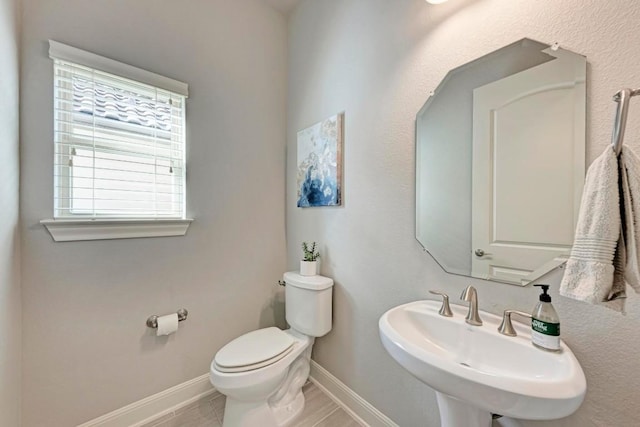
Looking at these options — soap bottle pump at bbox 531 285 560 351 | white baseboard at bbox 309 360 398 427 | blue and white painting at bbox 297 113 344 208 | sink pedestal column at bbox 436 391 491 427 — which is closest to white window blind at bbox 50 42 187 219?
blue and white painting at bbox 297 113 344 208

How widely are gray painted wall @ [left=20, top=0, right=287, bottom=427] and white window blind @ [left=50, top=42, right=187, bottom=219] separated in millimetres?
58

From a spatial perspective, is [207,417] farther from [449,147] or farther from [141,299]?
[449,147]

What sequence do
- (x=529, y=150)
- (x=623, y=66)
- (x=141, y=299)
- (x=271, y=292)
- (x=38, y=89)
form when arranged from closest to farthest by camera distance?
(x=623, y=66)
(x=529, y=150)
(x=38, y=89)
(x=141, y=299)
(x=271, y=292)

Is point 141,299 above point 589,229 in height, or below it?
below

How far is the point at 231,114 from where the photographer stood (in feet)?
5.81

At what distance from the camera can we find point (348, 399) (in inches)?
59.0

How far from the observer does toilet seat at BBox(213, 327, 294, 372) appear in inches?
48.6

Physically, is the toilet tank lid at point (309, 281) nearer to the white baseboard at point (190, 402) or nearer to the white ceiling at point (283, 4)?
the white baseboard at point (190, 402)

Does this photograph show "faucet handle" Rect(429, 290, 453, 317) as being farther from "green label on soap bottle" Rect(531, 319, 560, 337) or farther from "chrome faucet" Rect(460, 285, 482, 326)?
"green label on soap bottle" Rect(531, 319, 560, 337)

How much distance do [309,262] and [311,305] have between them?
10.6 inches

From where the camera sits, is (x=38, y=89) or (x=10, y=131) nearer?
(x=10, y=131)

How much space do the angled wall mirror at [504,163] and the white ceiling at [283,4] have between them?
5.00ft

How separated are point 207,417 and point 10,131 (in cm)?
171

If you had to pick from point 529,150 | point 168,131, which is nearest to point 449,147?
point 529,150
